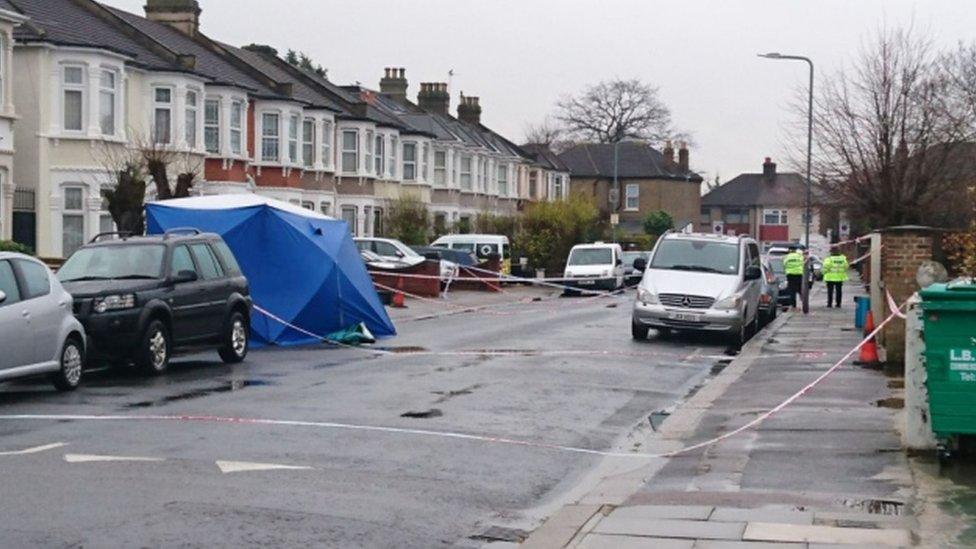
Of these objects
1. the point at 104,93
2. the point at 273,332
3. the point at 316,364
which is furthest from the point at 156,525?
the point at 104,93

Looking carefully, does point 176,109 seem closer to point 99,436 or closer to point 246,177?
point 246,177

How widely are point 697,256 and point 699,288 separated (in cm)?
139

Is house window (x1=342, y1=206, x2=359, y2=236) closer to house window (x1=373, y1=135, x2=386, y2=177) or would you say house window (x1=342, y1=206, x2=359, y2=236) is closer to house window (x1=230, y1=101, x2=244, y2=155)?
house window (x1=373, y1=135, x2=386, y2=177)

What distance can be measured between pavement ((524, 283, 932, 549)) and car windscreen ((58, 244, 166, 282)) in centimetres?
737

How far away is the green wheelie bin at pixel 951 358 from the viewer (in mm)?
10891

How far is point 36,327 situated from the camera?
50.6 ft

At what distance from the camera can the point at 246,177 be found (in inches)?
1825

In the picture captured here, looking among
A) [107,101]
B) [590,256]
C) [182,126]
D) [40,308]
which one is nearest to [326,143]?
[590,256]

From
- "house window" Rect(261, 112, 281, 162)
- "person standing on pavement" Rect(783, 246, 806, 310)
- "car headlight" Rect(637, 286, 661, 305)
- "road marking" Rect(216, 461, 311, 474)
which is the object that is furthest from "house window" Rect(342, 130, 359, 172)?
"road marking" Rect(216, 461, 311, 474)

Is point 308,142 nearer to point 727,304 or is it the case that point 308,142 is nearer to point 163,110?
point 163,110

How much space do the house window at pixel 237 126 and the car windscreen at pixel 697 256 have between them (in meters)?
22.0

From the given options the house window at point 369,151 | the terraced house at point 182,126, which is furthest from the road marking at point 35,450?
the house window at point 369,151

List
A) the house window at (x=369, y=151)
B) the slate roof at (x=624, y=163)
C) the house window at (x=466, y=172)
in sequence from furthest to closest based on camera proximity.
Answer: the slate roof at (x=624, y=163)
the house window at (x=466, y=172)
the house window at (x=369, y=151)

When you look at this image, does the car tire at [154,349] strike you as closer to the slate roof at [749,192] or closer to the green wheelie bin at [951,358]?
the green wheelie bin at [951,358]
